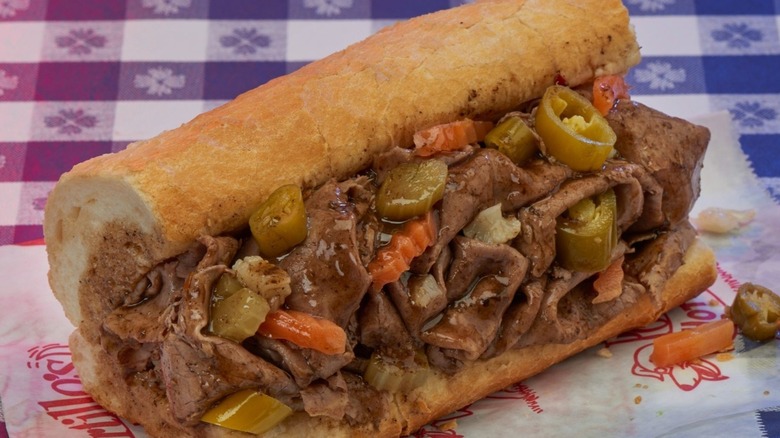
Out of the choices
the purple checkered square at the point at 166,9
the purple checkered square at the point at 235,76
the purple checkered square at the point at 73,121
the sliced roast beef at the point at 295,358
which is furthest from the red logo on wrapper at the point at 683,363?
the purple checkered square at the point at 166,9

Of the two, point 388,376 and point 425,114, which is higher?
point 425,114

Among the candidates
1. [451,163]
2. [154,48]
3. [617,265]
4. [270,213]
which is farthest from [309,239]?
[154,48]

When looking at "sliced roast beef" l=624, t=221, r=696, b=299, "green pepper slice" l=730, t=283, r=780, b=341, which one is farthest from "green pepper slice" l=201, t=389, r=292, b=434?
"green pepper slice" l=730, t=283, r=780, b=341

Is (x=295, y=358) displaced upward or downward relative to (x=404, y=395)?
upward

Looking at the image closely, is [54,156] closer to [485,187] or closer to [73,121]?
[73,121]

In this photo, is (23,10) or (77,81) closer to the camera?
(77,81)

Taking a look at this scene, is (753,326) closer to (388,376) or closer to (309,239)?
(388,376)

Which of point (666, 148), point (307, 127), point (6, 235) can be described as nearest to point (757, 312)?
point (666, 148)
